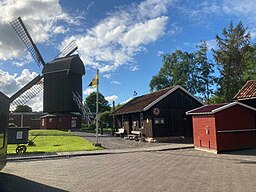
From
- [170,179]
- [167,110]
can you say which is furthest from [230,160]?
[167,110]

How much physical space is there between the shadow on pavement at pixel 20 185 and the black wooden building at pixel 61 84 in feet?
116

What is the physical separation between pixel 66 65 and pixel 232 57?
92.5ft

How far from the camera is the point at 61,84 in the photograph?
44.2 m

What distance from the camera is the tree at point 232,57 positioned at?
124 ft

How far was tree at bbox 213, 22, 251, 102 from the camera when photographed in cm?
3778

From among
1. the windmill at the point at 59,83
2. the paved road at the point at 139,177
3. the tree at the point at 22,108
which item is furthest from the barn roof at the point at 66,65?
the paved road at the point at 139,177

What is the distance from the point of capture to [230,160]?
12.2m

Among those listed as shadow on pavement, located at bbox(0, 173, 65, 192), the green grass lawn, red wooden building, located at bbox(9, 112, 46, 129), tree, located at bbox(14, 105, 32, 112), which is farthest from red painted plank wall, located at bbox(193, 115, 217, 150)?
tree, located at bbox(14, 105, 32, 112)

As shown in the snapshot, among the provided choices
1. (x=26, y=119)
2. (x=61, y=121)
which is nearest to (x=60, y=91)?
(x=61, y=121)

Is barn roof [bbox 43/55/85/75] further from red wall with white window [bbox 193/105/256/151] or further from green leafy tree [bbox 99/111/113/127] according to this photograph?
red wall with white window [bbox 193/105/256/151]

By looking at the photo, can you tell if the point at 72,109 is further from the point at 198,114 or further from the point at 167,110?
the point at 198,114

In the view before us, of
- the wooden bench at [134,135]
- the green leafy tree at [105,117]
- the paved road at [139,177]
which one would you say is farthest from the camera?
the green leafy tree at [105,117]

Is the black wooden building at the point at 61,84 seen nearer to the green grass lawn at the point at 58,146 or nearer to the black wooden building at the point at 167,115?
the green grass lawn at the point at 58,146

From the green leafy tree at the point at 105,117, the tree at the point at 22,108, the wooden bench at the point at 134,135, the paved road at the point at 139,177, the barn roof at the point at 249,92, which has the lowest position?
the paved road at the point at 139,177
